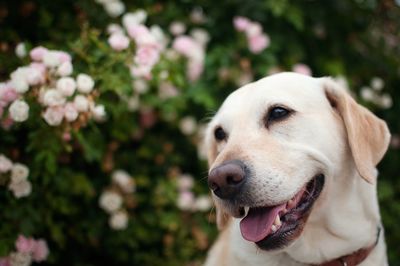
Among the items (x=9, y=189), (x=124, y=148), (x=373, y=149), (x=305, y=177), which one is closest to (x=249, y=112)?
(x=305, y=177)

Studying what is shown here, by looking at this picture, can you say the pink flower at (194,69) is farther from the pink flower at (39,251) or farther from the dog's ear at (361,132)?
the pink flower at (39,251)

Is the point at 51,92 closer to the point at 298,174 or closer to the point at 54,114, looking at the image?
the point at 54,114

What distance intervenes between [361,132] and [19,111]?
73.6 inches

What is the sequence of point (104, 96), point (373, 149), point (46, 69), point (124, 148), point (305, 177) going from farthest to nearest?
1. point (124, 148)
2. point (104, 96)
3. point (46, 69)
4. point (373, 149)
5. point (305, 177)

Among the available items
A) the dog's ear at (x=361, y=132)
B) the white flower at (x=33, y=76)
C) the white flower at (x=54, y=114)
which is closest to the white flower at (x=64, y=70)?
the white flower at (x=33, y=76)

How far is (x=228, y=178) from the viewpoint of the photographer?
7.57 feet

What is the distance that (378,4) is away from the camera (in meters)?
4.66

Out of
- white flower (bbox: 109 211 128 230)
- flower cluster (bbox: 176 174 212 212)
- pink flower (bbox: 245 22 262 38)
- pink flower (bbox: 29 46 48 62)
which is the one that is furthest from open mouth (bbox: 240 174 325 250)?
pink flower (bbox: 245 22 262 38)

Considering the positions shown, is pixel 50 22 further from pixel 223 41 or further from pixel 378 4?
pixel 378 4

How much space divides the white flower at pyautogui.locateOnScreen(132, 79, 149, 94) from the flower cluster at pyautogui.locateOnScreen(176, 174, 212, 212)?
0.93m

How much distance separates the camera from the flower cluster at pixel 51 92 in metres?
2.89

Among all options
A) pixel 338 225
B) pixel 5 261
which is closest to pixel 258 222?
pixel 338 225

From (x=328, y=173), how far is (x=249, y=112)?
20.1 inches

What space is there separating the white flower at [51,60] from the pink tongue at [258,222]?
1.45 metres
